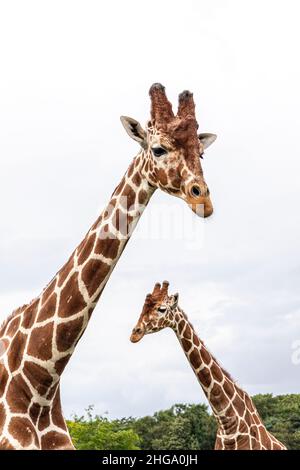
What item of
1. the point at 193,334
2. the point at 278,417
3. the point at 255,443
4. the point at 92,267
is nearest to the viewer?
the point at 92,267

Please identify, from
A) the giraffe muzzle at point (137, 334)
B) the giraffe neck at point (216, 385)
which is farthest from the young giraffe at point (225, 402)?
the giraffe muzzle at point (137, 334)

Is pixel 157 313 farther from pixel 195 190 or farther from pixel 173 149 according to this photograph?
pixel 195 190

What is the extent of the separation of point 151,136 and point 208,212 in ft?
2.96

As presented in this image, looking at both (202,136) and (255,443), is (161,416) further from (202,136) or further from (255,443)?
(202,136)

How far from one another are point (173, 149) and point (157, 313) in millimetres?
6669

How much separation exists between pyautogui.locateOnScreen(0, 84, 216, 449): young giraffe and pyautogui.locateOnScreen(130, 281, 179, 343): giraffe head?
236 inches

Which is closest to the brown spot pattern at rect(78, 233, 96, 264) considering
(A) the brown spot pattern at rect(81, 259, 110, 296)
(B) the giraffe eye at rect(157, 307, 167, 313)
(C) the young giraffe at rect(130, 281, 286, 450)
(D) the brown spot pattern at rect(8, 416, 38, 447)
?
(A) the brown spot pattern at rect(81, 259, 110, 296)

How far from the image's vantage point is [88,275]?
6445 mm

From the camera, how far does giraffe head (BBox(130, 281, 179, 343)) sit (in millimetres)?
12609

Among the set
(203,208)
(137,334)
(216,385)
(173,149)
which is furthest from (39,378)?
(137,334)

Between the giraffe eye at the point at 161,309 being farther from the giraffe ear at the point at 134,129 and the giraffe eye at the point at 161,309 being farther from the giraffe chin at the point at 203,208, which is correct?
the giraffe chin at the point at 203,208

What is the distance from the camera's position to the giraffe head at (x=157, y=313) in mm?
12609
